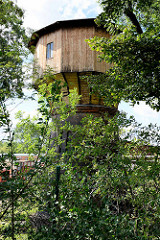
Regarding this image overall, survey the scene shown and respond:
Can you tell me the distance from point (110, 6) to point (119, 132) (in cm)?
294

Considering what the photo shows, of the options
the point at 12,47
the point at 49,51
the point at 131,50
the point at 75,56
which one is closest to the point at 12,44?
the point at 12,47

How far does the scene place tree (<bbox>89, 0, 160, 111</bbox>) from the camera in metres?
3.84

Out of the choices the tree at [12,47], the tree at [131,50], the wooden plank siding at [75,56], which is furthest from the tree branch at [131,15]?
the wooden plank siding at [75,56]

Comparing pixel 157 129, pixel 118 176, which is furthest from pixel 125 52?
pixel 118 176

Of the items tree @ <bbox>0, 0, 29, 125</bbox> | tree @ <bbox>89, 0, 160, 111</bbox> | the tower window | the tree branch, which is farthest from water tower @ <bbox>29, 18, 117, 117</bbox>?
tree @ <bbox>89, 0, 160, 111</bbox>

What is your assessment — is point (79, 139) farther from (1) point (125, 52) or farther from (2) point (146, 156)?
(1) point (125, 52)

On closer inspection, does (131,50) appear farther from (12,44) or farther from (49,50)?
(49,50)

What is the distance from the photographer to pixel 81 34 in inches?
401

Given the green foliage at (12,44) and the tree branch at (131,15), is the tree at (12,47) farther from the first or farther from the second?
the tree branch at (131,15)

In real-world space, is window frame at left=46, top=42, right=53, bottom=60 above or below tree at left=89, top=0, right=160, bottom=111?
above

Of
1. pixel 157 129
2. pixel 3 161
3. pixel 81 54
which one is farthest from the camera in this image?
pixel 81 54

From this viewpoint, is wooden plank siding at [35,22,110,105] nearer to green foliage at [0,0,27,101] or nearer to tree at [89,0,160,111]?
green foliage at [0,0,27,101]

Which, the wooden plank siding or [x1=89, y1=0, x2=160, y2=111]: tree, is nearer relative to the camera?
[x1=89, y1=0, x2=160, y2=111]: tree

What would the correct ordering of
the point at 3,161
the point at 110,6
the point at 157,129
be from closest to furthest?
1. the point at 3,161
2. the point at 157,129
3. the point at 110,6
